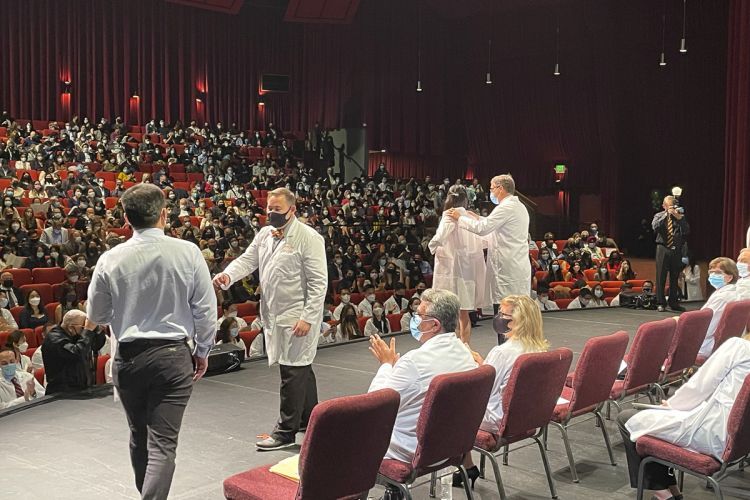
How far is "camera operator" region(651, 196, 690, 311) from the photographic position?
8.49 meters

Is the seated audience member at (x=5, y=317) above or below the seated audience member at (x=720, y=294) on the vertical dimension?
below

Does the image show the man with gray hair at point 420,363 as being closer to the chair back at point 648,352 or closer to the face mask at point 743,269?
the chair back at point 648,352

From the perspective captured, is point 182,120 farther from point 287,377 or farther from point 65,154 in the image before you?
point 287,377

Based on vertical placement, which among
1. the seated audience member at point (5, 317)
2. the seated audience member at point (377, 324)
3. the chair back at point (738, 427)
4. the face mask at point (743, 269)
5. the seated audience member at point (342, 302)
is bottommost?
the seated audience member at point (377, 324)

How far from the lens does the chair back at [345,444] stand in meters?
2.41

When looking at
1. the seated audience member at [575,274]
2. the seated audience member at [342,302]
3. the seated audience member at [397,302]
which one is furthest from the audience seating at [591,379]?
the seated audience member at [575,274]

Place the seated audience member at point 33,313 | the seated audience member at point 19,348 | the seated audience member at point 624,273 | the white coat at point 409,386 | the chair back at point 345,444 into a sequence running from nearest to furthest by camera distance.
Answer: the chair back at point 345,444 → the white coat at point 409,386 → the seated audience member at point 19,348 → the seated audience member at point 33,313 → the seated audience member at point 624,273

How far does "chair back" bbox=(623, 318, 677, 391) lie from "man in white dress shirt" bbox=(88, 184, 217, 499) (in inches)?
90.6

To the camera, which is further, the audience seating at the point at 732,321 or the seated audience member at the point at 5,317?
the seated audience member at the point at 5,317

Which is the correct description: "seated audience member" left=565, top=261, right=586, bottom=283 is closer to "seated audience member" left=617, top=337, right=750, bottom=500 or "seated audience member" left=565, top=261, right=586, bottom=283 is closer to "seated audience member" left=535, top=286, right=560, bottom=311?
"seated audience member" left=535, top=286, right=560, bottom=311

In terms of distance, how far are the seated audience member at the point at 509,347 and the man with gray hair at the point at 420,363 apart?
351 millimetres

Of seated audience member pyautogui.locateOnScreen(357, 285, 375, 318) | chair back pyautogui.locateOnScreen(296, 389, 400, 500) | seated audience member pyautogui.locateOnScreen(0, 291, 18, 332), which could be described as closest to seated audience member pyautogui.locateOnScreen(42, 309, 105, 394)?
seated audience member pyautogui.locateOnScreen(0, 291, 18, 332)

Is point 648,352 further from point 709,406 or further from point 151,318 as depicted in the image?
point 151,318

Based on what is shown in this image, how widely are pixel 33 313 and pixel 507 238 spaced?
5.12 metres
